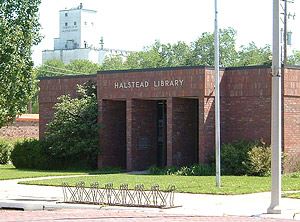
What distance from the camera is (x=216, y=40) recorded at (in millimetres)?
26422

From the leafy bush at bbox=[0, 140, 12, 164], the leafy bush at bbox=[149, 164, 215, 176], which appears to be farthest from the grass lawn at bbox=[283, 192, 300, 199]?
the leafy bush at bbox=[0, 140, 12, 164]

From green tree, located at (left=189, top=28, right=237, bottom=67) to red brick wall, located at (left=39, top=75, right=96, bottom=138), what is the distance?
57.8 meters

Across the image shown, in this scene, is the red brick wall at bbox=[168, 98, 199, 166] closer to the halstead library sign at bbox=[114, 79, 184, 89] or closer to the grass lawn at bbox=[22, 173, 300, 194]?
the halstead library sign at bbox=[114, 79, 184, 89]

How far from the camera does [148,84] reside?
3734cm

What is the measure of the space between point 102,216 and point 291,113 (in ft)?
58.7

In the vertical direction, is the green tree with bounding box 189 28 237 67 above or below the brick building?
above

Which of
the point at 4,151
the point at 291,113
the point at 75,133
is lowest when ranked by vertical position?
the point at 4,151

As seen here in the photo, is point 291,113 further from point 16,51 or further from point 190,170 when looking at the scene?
point 16,51

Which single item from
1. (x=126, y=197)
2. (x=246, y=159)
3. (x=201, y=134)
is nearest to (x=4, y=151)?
(x=201, y=134)

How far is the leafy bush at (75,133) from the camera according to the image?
38688 mm

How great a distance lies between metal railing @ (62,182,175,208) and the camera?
21.3 metres

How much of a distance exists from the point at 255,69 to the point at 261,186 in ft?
31.2

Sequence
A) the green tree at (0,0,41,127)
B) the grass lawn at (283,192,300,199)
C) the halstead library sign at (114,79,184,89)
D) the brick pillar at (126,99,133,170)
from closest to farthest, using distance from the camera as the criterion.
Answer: the grass lawn at (283,192,300,199) < the green tree at (0,0,41,127) < the halstead library sign at (114,79,184,89) < the brick pillar at (126,99,133,170)

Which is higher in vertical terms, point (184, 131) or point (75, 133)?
point (184, 131)
